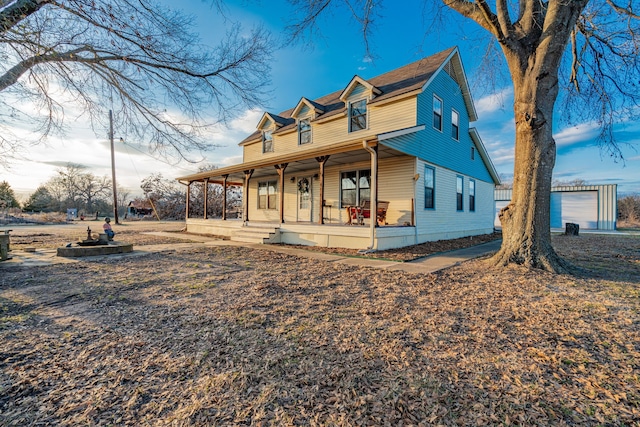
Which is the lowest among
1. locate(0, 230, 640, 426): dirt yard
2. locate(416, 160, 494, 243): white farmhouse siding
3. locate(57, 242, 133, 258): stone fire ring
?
locate(0, 230, 640, 426): dirt yard

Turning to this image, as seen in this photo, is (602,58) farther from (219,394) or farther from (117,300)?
(117,300)

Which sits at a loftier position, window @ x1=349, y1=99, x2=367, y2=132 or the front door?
window @ x1=349, y1=99, x2=367, y2=132

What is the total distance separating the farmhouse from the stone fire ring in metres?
4.20

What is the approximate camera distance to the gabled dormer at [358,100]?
11383mm

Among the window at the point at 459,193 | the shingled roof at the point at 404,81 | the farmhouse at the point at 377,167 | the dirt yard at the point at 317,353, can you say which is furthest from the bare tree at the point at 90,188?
the window at the point at 459,193

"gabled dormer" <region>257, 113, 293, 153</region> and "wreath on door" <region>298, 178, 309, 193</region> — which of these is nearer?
"wreath on door" <region>298, 178, 309, 193</region>

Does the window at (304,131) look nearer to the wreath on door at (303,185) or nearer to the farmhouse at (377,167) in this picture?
the farmhouse at (377,167)

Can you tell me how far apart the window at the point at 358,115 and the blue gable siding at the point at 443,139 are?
221cm

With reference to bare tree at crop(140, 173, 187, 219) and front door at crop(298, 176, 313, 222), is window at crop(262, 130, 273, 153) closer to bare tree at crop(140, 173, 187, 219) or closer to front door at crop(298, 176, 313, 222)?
front door at crop(298, 176, 313, 222)

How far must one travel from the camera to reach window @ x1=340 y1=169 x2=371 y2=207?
11305mm

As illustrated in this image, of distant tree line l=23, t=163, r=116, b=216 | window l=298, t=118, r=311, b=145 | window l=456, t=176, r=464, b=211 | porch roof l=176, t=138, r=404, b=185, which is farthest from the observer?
distant tree line l=23, t=163, r=116, b=216

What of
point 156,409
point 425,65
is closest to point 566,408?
point 156,409

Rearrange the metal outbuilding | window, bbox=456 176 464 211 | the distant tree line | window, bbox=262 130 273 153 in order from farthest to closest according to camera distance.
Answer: the distant tree line, the metal outbuilding, window, bbox=262 130 273 153, window, bbox=456 176 464 211

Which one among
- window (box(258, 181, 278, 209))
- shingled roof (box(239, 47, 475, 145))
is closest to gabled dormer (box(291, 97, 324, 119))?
shingled roof (box(239, 47, 475, 145))
